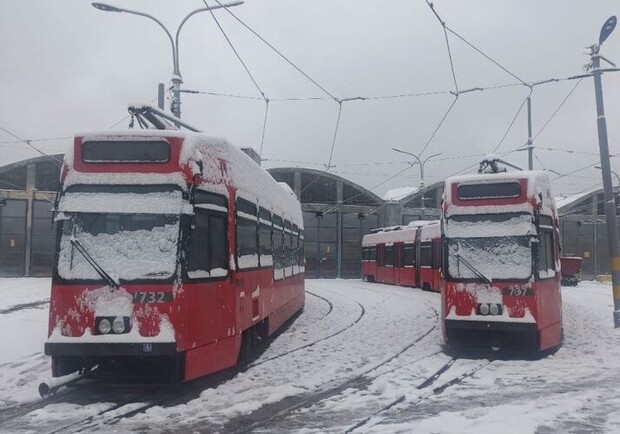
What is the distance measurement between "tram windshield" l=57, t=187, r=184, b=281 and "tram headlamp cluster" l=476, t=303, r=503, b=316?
5.44 m

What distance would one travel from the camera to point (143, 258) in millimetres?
7586

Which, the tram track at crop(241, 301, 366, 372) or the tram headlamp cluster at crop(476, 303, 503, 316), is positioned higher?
the tram headlamp cluster at crop(476, 303, 503, 316)

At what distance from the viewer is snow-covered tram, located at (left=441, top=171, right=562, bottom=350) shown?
10.5 m

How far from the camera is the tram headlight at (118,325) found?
24.3ft

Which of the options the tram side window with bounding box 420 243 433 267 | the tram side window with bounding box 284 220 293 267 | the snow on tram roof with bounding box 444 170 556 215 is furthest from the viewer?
the tram side window with bounding box 420 243 433 267

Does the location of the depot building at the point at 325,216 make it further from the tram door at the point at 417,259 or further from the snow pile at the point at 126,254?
the snow pile at the point at 126,254

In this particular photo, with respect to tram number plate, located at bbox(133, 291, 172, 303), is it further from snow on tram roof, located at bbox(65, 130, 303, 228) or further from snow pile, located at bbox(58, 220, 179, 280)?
snow on tram roof, located at bbox(65, 130, 303, 228)

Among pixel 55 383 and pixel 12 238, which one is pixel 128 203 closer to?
pixel 55 383

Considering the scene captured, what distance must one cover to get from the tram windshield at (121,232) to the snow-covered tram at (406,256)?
1757 centimetres

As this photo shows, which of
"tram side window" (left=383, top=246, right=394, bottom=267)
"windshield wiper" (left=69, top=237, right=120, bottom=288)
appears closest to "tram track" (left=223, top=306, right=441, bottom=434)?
"windshield wiper" (left=69, top=237, right=120, bottom=288)

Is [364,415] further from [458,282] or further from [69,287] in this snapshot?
[458,282]

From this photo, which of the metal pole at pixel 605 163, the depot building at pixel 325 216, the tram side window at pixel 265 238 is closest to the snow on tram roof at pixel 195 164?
the tram side window at pixel 265 238

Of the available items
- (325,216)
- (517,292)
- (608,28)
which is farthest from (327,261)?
(517,292)

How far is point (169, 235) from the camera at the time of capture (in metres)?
7.65
